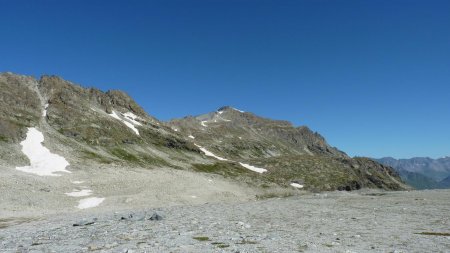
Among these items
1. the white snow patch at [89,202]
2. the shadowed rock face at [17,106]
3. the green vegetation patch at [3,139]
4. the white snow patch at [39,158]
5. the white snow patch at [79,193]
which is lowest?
the white snow patch at [89,202]

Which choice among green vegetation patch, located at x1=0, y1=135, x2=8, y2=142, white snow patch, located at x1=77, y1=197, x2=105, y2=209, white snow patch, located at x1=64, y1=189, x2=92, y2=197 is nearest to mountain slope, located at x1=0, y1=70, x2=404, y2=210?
green vegetation patch, located at x1=0, y1=135, x2=8, y2=142

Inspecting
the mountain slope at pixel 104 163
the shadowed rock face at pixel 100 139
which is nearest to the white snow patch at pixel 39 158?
the mountain slope at pixel 104 163

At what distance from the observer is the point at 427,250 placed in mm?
21547

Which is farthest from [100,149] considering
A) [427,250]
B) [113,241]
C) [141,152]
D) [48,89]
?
[427,250]

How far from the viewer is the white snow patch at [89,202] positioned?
220 ft

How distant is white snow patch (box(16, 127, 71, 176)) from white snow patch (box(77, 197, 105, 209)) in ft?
80.6

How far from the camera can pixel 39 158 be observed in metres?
106

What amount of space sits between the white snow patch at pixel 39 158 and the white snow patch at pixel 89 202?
2457 centimetres

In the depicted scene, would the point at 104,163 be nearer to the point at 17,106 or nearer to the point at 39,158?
the point at 39,158

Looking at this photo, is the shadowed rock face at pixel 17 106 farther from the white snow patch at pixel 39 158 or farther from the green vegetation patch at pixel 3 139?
the white snow patch at pixel 39 158

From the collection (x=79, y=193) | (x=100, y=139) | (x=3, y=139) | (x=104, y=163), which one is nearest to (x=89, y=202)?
(x=79, y=193)

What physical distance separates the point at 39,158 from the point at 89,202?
146 feet

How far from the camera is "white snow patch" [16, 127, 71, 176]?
310ft

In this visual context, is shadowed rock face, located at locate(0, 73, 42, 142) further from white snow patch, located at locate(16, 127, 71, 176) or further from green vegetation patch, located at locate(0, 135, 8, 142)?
white snow patch, located at locate(16, 127, 71, 176)
